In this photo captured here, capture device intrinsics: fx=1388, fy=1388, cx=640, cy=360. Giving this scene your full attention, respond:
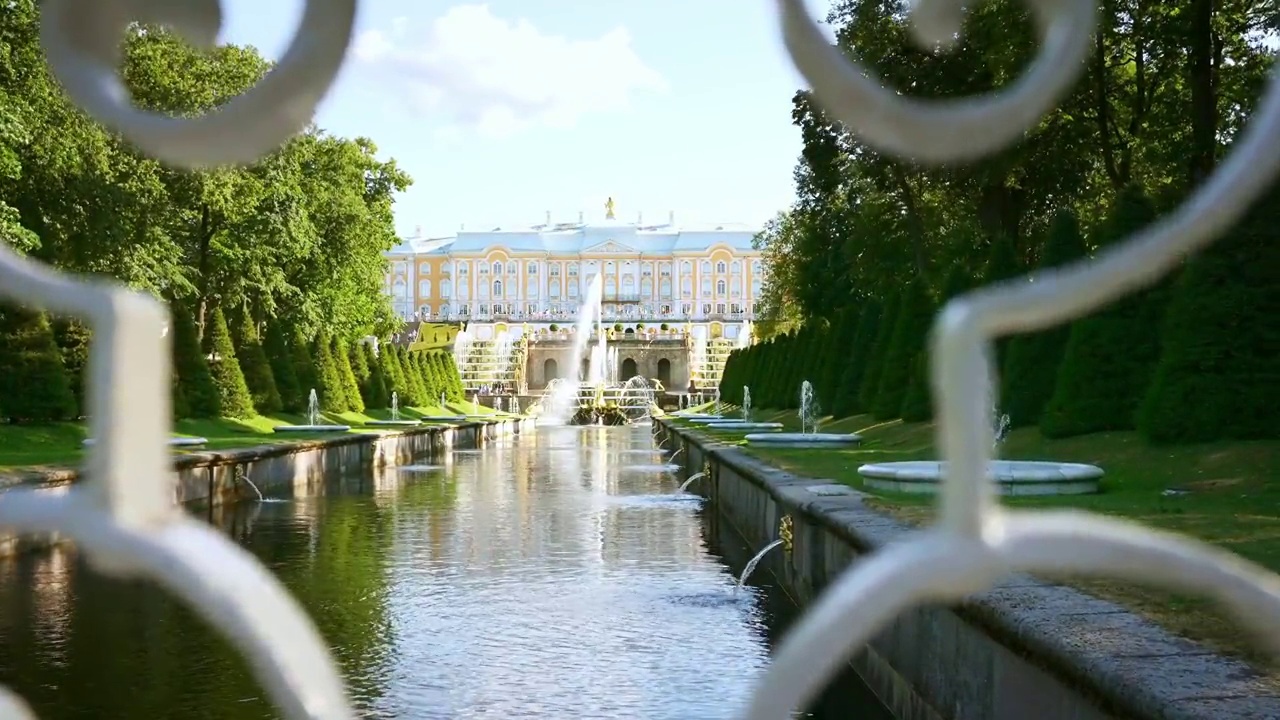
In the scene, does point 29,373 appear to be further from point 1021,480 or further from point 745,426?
point 1021,480

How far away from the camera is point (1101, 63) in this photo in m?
17.3

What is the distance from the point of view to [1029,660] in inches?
137

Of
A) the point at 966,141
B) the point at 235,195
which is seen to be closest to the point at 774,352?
the point at 235,195

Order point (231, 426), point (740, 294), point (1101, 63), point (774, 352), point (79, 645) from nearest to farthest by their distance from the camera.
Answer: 1. point (79, 645)
2. point (1101, 63)
3. point (231, 426)
4. point (774, 352)
5. point (740, 294)

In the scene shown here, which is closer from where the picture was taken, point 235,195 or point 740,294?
point 235,195

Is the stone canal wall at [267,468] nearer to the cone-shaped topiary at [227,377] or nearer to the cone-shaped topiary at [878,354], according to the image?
the cone-shaped topiary at [227,377]

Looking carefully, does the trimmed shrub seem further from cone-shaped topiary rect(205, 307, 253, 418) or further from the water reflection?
cone-shaped topiary rect(205, 307, 253, 418)

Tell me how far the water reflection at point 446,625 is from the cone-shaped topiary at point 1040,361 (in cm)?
353

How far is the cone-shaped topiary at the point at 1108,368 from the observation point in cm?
1160

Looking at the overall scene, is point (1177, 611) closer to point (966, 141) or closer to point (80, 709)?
point (966, 141)

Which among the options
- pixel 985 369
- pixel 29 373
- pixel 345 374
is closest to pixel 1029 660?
pixel 985 369

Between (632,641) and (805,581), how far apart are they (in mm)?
1260

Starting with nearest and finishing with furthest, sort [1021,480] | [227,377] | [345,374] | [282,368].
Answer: [1021,480]
[227,377]
[282,368]
[345,374]

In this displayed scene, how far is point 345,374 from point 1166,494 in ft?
86.3
